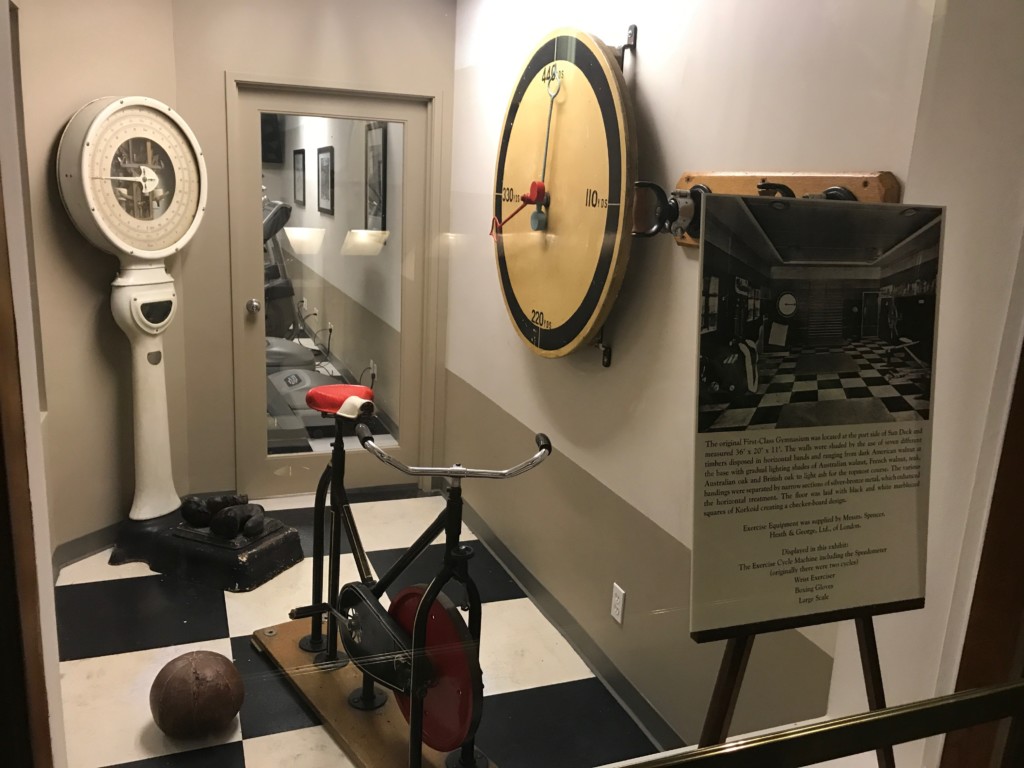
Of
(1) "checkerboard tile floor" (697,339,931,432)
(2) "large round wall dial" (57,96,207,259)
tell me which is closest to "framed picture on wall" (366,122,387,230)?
(2) "large round wall dial" (57,96,207,259)

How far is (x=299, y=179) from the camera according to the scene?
2041 mm

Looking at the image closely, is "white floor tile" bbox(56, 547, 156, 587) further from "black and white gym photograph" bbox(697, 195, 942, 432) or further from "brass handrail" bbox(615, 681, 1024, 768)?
"black and white gym photograph" bbox(697, 195, 942, 432)

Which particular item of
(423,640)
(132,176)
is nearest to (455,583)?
(423,640)

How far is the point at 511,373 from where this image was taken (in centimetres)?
200

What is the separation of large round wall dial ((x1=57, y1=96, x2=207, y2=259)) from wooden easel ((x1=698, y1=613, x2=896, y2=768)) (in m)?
1.73

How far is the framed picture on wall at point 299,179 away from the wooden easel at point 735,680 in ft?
5.25

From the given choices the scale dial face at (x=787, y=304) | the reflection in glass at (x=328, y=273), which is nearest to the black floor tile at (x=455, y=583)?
the reflection in glass at (x=328, y=273)

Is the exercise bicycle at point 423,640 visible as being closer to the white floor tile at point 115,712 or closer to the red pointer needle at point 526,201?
the white floor tile at point 115,712

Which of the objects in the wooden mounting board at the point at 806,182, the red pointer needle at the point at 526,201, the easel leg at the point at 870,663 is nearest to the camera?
the easel leg at the point at 870,663

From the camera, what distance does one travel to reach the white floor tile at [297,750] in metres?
1.45

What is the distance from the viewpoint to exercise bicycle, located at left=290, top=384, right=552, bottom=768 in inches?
57.0

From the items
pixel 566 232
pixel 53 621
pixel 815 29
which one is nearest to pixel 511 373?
pixel 566 232

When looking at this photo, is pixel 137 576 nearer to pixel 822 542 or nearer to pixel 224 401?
pixel 224 401

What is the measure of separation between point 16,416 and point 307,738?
1.00 m
